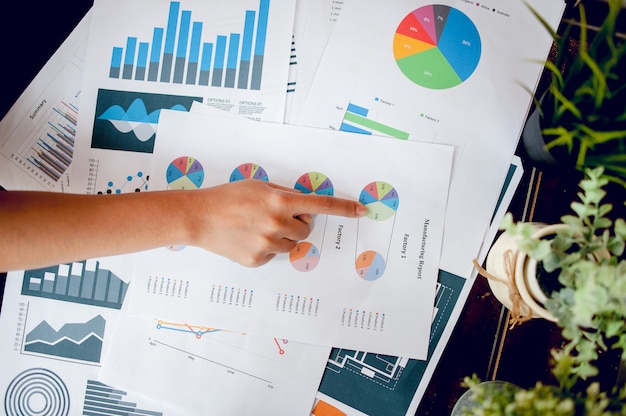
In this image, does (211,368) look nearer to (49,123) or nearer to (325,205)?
(325,205)

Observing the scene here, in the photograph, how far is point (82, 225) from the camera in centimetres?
66

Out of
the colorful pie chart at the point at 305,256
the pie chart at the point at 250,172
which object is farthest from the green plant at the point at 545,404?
the pie chart at the point at 250,172

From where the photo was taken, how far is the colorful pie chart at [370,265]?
2.39ft

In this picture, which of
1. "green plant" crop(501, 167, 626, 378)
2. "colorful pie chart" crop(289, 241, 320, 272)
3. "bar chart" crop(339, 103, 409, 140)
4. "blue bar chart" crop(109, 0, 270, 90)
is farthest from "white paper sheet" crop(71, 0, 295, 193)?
"green plant" crop(501, 167, 626, 378)

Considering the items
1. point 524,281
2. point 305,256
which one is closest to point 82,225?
point 305,256

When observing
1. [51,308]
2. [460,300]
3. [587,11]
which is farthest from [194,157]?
[587,11]

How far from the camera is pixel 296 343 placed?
0.74 metres

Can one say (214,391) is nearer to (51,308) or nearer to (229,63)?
(51,308)

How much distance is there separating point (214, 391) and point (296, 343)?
0.16 metres

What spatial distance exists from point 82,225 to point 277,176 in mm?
303

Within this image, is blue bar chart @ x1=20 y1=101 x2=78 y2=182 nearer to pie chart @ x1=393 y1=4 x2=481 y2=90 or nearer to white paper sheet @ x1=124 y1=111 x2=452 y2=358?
white paper sheet @ x1=124 y1=111 x2=452 y2=358

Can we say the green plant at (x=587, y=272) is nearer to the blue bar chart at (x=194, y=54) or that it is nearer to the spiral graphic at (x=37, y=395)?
the blue bar chart at (x=194, y=54)

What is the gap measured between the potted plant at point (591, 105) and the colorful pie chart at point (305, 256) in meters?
0.37

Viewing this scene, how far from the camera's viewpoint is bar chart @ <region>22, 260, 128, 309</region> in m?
0.78
